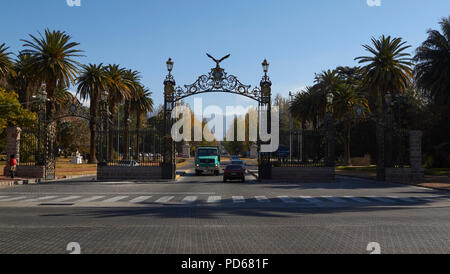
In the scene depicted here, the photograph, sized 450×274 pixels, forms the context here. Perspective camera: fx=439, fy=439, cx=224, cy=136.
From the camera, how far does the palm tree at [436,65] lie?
151 ft

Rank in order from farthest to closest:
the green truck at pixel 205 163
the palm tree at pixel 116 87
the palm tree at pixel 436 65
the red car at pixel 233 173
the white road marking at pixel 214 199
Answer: the palm tree at pixel 116 87 → the palm tree at pixel 436 65 → the green truck at pixel 205 163 → the red car at pixel 233 173 → the white road marking at pixel 214 199

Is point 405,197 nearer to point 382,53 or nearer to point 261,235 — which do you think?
point 261,235

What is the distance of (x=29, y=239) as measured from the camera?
386 inches

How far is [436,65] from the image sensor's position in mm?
46750

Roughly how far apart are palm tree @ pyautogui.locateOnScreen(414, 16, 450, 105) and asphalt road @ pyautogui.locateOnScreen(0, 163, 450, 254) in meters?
30.1

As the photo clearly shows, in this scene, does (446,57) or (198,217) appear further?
(446,57)

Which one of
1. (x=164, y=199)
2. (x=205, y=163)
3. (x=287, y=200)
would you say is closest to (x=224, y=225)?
(x=287, y=200)

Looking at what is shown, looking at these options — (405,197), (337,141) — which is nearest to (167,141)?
(405,197)

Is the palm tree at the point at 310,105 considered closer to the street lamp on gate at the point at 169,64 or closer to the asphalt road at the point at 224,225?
the street lamp on gate at the point at 169,64

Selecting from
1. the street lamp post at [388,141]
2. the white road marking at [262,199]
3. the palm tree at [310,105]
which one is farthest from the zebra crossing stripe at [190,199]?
the palm tree at [310,105]

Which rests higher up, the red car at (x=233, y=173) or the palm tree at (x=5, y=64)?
the palm tree at (x=5, y=64)

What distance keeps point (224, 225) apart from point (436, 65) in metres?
42.5

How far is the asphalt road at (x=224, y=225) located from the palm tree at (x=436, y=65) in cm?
3006
